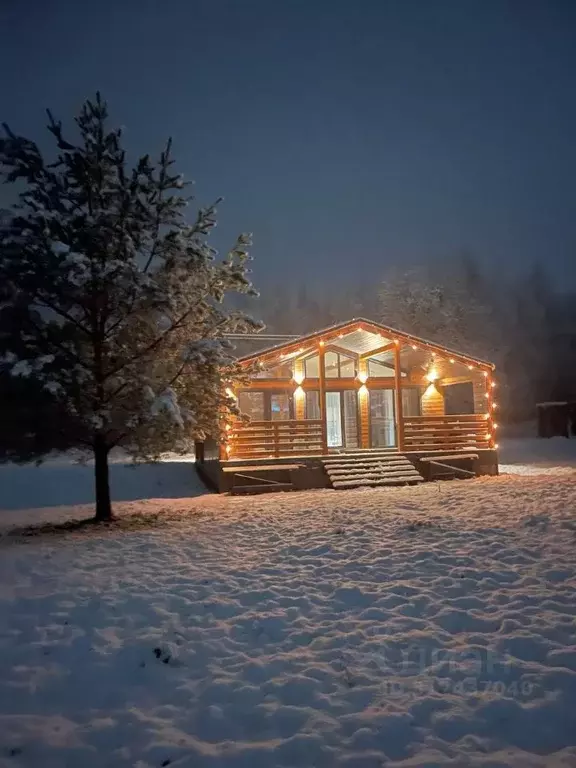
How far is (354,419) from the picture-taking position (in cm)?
2197

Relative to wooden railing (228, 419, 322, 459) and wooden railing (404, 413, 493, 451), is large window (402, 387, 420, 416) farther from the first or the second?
wooden railing (228, 419, 322, 459)

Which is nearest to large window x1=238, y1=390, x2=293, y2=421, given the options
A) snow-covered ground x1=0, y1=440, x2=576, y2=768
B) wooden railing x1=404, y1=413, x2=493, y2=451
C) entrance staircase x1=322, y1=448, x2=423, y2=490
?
entrance staircase x1=322, y1=448, x2=423, y2=490

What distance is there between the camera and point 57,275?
9711 millimetres

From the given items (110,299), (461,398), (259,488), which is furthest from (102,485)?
(461,398)

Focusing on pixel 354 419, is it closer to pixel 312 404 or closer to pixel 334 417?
pixel 334 417

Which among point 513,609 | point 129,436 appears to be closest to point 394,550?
point 513,609

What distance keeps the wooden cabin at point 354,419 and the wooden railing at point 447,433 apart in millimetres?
36

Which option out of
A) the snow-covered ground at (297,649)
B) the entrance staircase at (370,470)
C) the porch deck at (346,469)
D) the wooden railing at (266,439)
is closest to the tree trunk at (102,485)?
the snow-covered ground at (297,649)

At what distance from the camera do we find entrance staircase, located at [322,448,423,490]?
15.5 m

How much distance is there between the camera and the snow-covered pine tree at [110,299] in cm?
998

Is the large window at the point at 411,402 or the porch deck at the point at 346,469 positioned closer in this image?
the porch deck at the point at 346,469

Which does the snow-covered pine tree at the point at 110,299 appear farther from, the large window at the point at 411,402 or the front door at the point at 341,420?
the large window at the point at 411,402

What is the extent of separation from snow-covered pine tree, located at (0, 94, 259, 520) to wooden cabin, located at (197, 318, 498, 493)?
2.22 metres

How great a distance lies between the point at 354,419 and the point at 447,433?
187 inches
